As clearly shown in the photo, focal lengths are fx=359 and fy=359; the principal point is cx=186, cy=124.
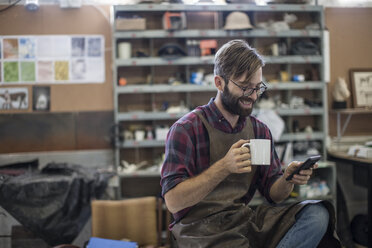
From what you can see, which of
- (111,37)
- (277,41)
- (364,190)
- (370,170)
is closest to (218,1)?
(277,41)

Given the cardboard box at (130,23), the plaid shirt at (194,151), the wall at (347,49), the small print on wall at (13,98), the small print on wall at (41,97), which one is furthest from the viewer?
the wall at (347,49)

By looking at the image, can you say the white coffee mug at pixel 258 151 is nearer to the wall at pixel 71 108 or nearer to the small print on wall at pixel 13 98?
the wall at pixel 71 108

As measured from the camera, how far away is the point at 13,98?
3756mm

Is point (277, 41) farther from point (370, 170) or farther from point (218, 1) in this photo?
point (370, 170)

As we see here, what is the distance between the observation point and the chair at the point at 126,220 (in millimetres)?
2662

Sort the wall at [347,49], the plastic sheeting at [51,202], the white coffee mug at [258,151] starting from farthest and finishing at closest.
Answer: the wall at [347,49], the plastic sheeting at [51,202], the white coffee mug at [258,151]

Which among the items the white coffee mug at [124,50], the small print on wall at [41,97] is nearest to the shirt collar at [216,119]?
the white coffee mug at [124,50]

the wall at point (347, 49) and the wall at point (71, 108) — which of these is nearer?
the wall at point (71, 108)

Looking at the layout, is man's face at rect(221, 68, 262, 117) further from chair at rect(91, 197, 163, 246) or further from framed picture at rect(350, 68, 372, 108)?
framed picture at rect(350, 68, 372, 108)

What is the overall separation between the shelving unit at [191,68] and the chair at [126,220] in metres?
1.12

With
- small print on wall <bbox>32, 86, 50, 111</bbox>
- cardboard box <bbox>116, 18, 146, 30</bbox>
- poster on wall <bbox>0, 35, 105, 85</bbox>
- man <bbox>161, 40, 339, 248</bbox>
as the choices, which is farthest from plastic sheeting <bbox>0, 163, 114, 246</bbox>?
man <bbox>161, 40, 339, 248</bbox>

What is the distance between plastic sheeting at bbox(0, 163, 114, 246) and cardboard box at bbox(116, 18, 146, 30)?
1.60m

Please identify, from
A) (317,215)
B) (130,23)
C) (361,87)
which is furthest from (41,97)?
(361,87)

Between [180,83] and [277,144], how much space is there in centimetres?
134
